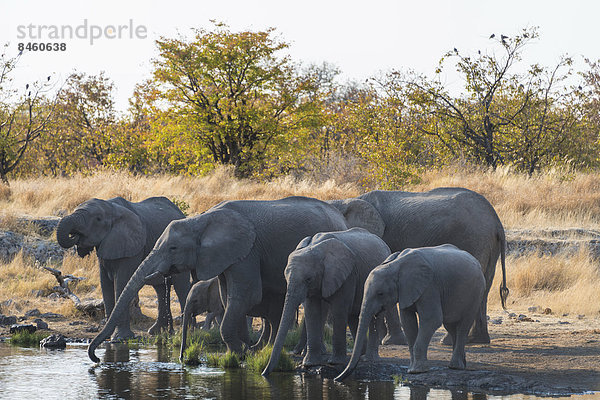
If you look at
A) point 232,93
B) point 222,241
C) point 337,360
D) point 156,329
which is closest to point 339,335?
point 337,360

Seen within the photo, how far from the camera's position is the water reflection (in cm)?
769

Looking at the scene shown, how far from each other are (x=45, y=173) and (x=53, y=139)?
5.12ft

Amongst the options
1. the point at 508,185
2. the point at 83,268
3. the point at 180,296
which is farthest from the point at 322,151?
the point at 180,296

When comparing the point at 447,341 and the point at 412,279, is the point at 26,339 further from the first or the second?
the point at 412,279

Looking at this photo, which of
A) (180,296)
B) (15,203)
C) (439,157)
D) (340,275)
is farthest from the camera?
(439,157)

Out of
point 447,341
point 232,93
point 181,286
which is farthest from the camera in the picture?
point 232,93

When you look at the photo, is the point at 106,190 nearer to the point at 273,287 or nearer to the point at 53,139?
the point at 273,287

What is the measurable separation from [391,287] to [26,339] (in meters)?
5.50

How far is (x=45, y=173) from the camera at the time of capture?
37.8 metres

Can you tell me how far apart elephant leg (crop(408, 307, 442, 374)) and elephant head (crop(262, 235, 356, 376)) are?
0.88m

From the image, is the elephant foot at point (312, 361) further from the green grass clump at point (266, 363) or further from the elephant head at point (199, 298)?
the elephant head at point (199, 298)

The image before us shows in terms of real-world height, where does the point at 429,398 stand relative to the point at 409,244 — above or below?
below

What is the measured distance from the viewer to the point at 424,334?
8.11 m

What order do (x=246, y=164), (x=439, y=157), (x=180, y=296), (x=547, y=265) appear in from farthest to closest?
(x=246, y=164) < (x=439, y=157) < (x=547, y=265) < (x=180, y=296)
